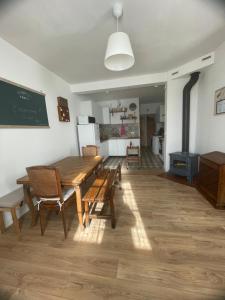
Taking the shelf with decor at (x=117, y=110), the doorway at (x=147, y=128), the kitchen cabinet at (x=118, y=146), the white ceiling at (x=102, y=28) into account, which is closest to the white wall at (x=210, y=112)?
the white ceiling at (x=102, y=28)

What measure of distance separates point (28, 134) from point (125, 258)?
7.52 ft

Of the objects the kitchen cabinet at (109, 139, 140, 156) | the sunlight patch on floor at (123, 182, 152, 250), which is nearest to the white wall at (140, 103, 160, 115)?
the kitchen cabinet at (109, 139, 140, 156)

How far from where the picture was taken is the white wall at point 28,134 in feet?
6.43

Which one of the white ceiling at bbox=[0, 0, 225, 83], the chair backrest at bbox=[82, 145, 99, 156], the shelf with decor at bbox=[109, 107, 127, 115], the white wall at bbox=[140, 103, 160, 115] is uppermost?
the white ceiling at bbox=[0, 0, 225, 83]

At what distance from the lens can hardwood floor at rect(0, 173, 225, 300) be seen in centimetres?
113

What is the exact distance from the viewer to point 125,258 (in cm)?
140

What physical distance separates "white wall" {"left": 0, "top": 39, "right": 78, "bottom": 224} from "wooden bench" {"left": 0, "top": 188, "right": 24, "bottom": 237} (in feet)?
0.42

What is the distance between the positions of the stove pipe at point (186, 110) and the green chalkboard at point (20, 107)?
312cm

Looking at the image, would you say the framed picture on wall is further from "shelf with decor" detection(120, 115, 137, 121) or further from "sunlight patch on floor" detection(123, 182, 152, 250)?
"shelf with decor" detection(120, 115, 137, 121)

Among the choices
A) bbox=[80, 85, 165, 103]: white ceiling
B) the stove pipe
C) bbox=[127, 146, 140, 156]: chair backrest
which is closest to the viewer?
the stove pipe

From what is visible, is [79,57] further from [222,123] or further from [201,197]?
[201,197]

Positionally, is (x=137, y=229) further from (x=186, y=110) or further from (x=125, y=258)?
(x=186, y=110)

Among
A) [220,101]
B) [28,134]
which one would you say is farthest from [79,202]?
[220,101]

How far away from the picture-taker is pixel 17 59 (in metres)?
2.18
